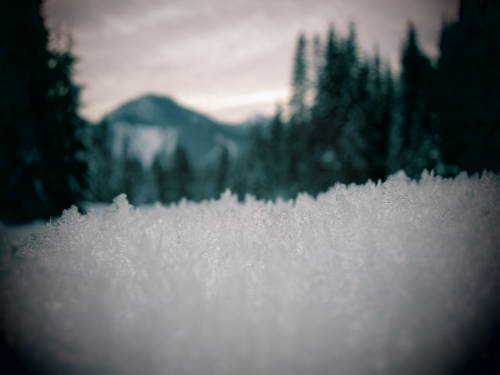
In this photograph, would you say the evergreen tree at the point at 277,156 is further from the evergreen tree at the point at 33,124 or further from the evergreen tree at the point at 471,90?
the evergreen tree at the point at 33,124

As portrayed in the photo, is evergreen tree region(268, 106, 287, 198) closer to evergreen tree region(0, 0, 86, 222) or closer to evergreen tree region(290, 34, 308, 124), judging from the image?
evergreen tree region(290, 34, 308, 124)

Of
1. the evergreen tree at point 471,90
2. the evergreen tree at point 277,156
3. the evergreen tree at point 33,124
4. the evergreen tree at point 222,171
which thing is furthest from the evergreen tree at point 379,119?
the evergreen tree at point 222,171

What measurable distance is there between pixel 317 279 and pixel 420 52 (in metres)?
34.2

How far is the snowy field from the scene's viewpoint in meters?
2.38

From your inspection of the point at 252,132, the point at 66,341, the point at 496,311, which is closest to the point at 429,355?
the point at 496,311

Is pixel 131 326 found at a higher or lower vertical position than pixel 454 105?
lower

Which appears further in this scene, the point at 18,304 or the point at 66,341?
the point at 18,304

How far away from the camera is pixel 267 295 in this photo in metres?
2.91

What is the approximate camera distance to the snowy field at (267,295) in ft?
7.79

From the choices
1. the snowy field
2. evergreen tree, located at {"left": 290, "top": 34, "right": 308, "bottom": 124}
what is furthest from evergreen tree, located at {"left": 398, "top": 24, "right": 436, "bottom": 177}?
the snowy field

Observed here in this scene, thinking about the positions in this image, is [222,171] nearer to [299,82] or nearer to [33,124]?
[299,82]

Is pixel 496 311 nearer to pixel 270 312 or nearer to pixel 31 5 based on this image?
pixel 270 312

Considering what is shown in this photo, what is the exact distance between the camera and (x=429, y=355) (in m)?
2.33

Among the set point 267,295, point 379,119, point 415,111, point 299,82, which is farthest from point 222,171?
point 267,295
